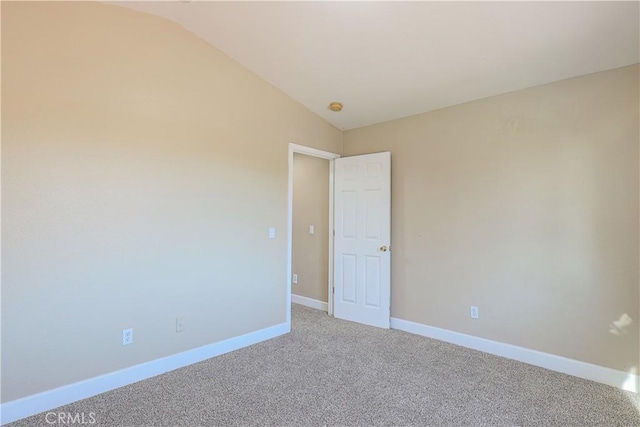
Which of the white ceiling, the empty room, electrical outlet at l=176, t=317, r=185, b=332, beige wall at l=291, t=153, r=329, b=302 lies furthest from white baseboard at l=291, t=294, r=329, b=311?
the white ceiling

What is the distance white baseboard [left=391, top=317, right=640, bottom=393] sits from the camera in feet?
7.99

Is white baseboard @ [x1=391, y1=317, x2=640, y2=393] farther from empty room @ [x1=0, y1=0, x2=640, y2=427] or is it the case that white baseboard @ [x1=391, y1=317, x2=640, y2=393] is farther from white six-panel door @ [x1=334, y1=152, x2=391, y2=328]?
white six-panel door @ [x1=334, y1=152, x2=391, y2=328]

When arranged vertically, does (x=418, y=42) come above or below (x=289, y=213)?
above

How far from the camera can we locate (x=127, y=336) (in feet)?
→ 8.10

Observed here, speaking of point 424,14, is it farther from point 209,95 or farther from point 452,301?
point 452,301

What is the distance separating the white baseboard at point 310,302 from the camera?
447cm

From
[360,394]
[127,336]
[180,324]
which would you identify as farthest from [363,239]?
[127,336]

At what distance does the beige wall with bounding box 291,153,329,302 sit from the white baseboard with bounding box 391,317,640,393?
1.39 metres

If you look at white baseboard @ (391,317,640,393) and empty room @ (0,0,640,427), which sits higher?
empty room @ (0,0,640,427)

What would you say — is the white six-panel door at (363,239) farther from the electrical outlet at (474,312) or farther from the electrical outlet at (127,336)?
the electrical outlet at (127,336)

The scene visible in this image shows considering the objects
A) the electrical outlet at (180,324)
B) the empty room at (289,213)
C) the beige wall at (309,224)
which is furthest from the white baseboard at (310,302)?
the electrical outlet at (180,324)

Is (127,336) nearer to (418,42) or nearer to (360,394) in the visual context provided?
(360,394)

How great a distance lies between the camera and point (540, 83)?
111 inches

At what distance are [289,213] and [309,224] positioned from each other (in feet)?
3.66
